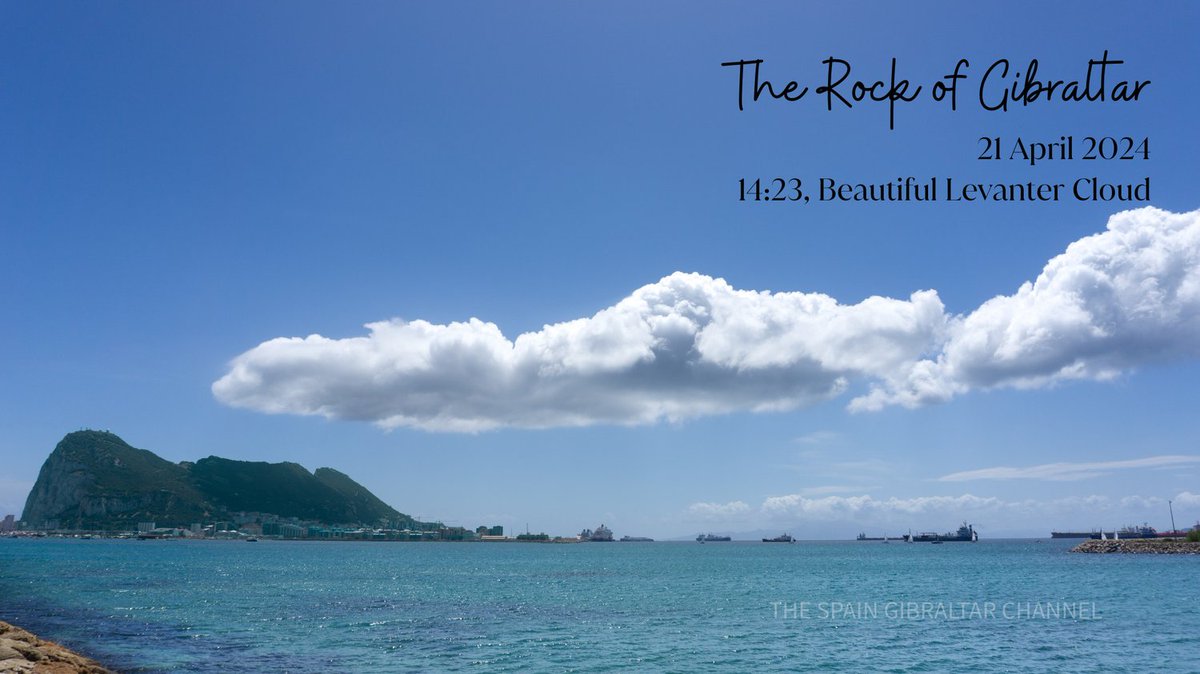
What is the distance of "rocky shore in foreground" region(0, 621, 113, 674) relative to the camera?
3039 cm

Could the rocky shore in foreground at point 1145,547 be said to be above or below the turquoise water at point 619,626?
below

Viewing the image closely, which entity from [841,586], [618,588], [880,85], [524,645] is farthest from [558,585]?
[880,85]

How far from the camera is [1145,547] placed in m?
176

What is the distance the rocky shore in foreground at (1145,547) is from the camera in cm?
16138

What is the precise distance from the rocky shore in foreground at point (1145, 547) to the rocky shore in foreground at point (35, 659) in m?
192

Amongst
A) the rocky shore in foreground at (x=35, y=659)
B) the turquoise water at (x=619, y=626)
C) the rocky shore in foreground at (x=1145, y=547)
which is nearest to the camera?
the rocky shore in foreground at (x=35, y=659)

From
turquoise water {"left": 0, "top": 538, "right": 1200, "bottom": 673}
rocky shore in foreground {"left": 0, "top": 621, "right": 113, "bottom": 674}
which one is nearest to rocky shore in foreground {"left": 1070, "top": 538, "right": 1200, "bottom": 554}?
turquoise water {"left": 0, "top": 538, "right": 1200, "bottom": 673}

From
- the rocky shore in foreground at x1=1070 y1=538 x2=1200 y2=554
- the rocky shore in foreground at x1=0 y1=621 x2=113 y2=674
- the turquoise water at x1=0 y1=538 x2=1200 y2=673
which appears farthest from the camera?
the rocky shore in foreground at x1=1070 y1=538 x2=1200 y2=554

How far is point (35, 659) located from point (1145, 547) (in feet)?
692

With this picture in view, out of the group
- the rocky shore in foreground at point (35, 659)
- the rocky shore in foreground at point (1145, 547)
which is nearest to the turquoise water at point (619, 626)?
the rocky shore in foreground at point (35, 659)

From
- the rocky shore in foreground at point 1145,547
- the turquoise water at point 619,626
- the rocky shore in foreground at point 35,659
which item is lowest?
the rocky shore in foreground at point 1145,547

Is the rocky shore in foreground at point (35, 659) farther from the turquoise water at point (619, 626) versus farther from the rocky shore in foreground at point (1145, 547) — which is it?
the rocky shore in foreground at point (1145, 547)

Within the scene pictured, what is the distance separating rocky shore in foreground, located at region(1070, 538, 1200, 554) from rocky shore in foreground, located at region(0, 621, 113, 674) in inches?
7565

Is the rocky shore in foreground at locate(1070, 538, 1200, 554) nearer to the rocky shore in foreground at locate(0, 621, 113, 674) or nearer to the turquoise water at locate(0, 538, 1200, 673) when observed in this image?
the turquoise water at locate(0, 538, 1200, 673)
